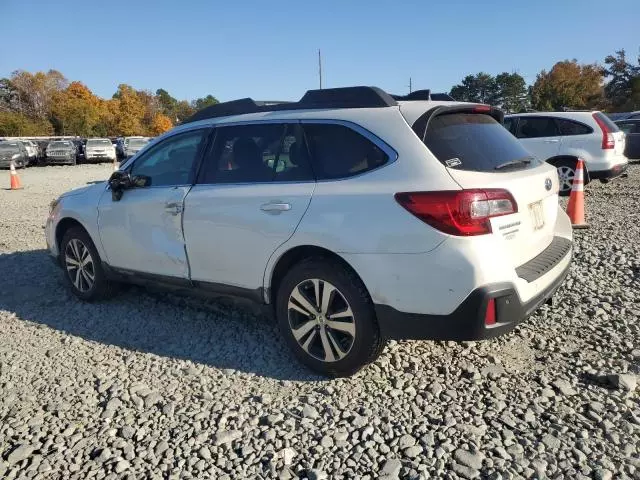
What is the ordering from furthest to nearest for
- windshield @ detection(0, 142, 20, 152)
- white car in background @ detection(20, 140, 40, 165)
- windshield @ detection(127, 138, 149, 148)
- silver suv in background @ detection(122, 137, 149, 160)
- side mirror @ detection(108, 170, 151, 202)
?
windshield @ detection(127, 138, 149, 148) < silver suv in background @ detection(122, 137, 149, 160) < white car in background @ detection(20, 140, 40, 165) < windshield @ detection(0, 142, 20, 152) < side mirror @ detection(108, 170, 151, 202)

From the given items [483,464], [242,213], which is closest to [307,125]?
[242,213]

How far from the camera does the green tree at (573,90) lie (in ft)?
176

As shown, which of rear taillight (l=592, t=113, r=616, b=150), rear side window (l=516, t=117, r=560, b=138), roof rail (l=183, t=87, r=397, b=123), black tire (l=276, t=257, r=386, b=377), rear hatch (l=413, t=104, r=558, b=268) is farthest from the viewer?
rear side window (l=516, t=117, r=560, b=138)

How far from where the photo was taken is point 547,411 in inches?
113

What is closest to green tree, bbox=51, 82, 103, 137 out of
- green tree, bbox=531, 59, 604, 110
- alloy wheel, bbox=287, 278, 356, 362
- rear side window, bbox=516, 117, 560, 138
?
green tree, bbox=531, 59, 604, 110

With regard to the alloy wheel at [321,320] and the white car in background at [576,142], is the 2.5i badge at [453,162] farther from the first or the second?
the white car in background at [576,142]

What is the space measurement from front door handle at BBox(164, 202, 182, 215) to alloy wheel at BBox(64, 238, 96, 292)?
Result: 1.33m

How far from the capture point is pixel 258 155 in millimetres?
3684

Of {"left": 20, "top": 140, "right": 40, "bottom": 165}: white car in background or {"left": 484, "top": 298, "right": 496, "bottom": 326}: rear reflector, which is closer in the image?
{"left": 484, "top": 298, "right": 496, "bottom": 326}: rear reflector

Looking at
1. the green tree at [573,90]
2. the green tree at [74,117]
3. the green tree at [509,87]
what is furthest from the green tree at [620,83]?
the green tree at [74,117]

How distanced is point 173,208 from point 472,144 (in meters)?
2.28

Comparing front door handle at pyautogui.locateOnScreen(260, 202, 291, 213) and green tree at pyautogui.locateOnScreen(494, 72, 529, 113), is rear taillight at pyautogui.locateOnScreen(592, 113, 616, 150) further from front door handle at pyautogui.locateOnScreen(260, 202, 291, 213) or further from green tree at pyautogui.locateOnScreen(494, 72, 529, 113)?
green tree at pyautogui.locateOnScreen(494, 72, 529, 113)

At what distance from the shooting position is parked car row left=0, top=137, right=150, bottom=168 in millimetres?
27844

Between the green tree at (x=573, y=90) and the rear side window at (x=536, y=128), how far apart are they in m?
47.3
